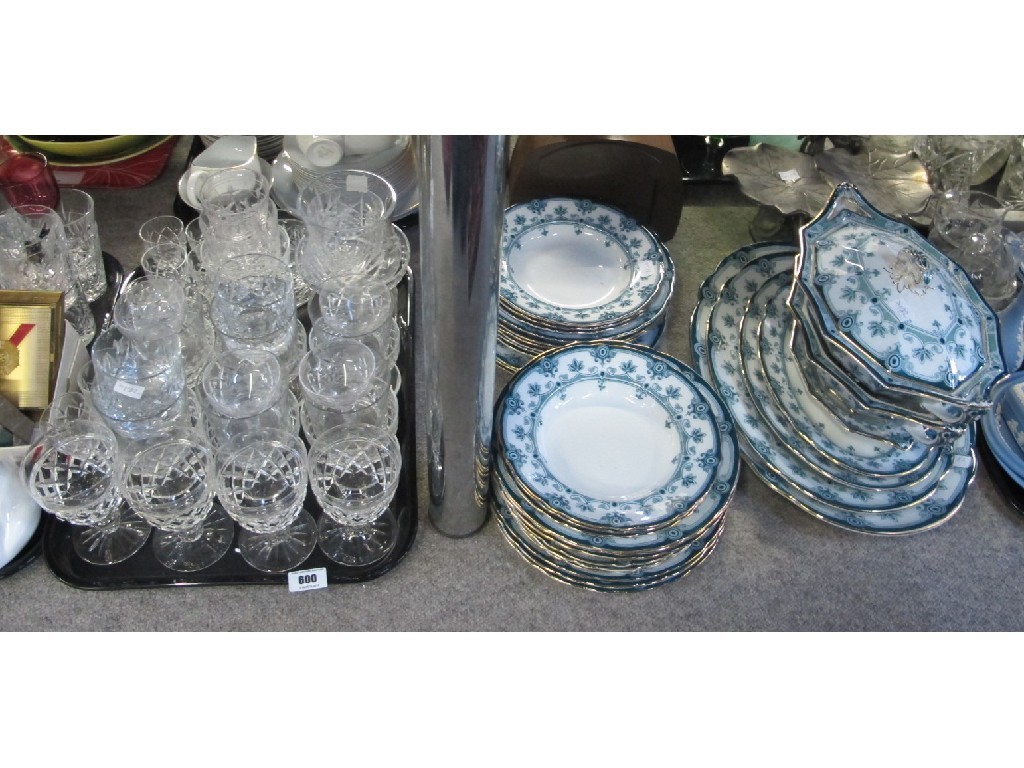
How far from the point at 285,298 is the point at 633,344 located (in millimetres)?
308

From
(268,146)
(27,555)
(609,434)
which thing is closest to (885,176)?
(609,434)

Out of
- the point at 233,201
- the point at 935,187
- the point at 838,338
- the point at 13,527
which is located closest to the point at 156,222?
the point at 233,201

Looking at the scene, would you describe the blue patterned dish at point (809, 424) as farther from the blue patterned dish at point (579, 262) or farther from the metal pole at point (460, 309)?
the metal pole at point (460, 309)

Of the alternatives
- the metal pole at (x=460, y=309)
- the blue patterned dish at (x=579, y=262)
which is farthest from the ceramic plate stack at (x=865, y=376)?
the metal pole at (x=460, y=309)

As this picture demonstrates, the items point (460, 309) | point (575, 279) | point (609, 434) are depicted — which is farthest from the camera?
point (575, 279)

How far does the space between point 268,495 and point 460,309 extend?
250 millimetres

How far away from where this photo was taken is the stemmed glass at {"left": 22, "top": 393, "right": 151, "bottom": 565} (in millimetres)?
625

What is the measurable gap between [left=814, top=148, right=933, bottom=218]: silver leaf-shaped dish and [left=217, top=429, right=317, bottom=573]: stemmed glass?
63 centimetres

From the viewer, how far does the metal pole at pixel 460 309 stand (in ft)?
1.44

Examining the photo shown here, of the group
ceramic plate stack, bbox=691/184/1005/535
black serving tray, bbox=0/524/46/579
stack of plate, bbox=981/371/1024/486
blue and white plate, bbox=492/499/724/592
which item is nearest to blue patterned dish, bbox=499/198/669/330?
ceramic plate stack, bbox=691/184/1005/535

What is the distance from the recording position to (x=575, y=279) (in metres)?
0.84

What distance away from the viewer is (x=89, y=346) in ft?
2.55

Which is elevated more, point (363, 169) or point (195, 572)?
point (363, 169)

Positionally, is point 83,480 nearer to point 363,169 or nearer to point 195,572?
point 195,572
